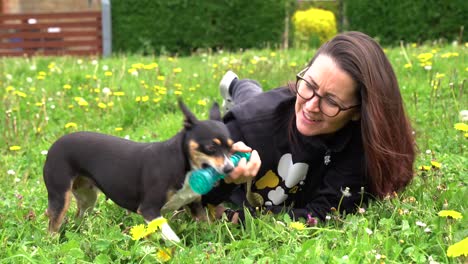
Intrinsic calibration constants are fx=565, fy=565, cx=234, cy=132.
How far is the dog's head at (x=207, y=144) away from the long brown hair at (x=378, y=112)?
2.74ft

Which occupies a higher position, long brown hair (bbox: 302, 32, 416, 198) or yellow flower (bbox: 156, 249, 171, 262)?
long brown hair (bbox: 302, 32, 416, 198)

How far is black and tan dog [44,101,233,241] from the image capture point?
2.66m

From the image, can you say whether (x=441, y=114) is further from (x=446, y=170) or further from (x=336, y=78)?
(x=336, y=78)

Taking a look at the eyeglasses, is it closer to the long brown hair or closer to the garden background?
the long brown hair

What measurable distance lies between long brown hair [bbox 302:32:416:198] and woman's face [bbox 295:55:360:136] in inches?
1.7

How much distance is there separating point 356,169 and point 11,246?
2023mm

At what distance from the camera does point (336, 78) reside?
303cm

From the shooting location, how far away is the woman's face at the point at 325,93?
304cm

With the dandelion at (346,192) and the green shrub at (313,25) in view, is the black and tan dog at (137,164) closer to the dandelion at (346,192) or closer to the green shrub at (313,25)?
the dandelion at (346,192)

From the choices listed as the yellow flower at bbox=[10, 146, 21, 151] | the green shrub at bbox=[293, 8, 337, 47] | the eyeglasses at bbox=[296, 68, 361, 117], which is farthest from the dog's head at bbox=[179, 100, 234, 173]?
the green shrub at bbox=[293, 8, 337, 47]

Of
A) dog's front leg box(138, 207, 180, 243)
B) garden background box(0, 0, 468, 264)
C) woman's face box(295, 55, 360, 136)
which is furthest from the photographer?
woman's face box(295, 55, 360, 136)

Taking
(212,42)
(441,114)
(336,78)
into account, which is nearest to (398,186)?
(336,78)

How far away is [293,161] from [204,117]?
105 inches

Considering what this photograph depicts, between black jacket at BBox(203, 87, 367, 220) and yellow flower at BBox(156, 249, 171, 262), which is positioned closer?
yellow flower at BBox(156, 249, 171, 262)
